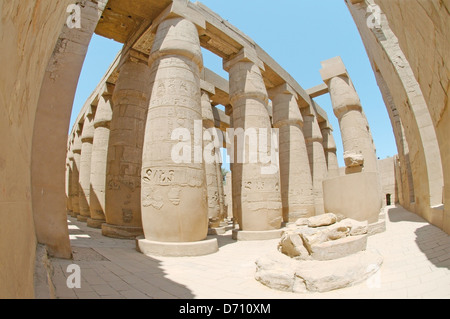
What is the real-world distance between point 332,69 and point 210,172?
25.4ft

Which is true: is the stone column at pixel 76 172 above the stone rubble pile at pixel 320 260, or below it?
above

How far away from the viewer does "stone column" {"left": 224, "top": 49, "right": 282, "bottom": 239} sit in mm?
8109

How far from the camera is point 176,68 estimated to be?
625cm

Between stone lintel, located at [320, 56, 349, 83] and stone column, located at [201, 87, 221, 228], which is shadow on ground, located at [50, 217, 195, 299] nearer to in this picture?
stone column, located at [201, 87, 221, 228]

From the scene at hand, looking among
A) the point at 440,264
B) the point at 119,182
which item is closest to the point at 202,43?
the point at 119,182

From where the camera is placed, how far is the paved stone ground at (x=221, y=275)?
9.14 ft

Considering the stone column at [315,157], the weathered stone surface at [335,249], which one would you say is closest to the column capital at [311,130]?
the stone column at [315,157]

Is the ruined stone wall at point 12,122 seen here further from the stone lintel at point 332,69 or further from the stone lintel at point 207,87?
the stone lintel at point 332,69

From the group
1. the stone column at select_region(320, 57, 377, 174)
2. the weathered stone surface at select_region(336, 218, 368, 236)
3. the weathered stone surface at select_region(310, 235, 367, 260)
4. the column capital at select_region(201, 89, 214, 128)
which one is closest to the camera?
the weathered stone surface at select_region(310, 235, 367, 260)

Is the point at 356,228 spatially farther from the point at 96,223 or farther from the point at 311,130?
the point at 311,130

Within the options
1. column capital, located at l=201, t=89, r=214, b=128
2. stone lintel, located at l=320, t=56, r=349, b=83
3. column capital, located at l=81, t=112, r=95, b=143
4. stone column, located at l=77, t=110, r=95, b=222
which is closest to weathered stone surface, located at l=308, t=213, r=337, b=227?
column capital, located at l=201, t=89, r=214, b=128

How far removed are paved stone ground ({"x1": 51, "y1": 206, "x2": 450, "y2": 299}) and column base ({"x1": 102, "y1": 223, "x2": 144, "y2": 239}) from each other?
186 centimetres

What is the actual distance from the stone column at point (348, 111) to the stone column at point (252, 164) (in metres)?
4.86
